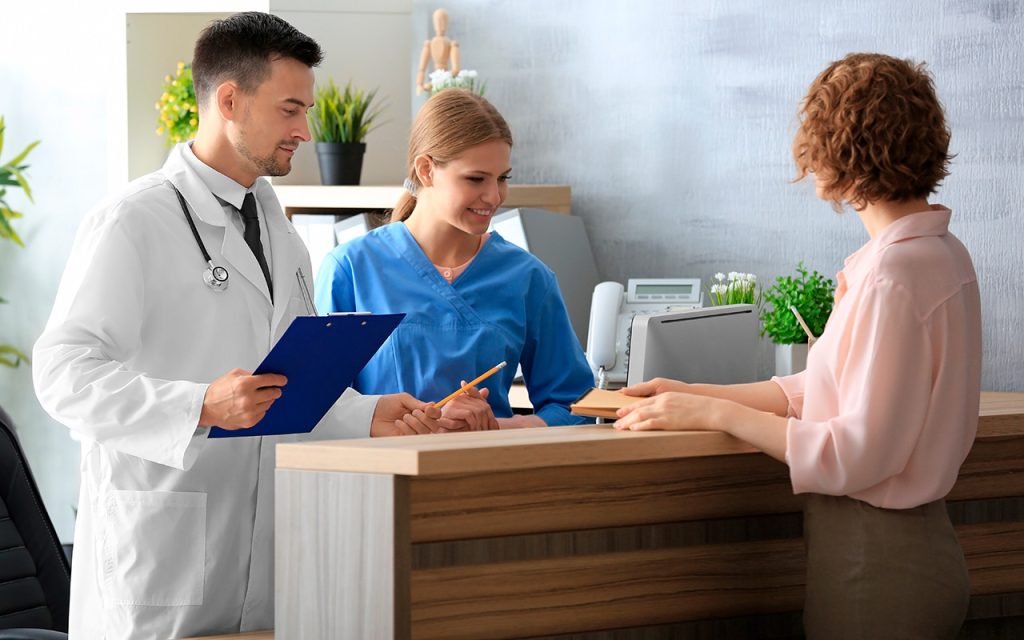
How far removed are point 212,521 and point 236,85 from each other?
2.46 ft

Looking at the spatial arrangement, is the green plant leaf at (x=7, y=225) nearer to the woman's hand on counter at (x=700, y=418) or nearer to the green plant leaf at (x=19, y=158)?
the green plant leaf at (x=19, y=158)

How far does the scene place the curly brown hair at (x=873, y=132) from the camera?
6.28ft

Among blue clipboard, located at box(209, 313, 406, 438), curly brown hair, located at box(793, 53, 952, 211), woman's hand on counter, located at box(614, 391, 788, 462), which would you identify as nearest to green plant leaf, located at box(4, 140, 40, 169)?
blue clipboard, located at box(209, 313, 406, 438)

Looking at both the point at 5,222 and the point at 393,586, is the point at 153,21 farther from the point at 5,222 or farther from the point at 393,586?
the point at 393,586

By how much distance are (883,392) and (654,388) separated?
16.9 inches

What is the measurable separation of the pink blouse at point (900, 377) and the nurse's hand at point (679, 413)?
13 cm

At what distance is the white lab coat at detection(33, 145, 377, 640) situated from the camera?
7.07 feet

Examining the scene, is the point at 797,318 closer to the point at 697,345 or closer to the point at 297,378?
the point at 697,345

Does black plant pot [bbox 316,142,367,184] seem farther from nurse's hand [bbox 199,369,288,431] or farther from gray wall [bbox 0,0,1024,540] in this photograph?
nurse's hand [bbox 199,369,288,431]

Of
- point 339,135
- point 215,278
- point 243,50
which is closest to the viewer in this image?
point 215,278

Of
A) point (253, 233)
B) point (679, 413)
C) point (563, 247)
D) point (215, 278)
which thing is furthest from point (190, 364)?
point (563, 247)

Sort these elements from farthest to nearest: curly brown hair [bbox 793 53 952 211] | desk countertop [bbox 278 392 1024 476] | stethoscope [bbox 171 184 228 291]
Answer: stethoscope [bbox 171 184 228 291]
curly brown hair [bbox 793 53 952 211]
desk countertop [bbox 278 392 1024 476]

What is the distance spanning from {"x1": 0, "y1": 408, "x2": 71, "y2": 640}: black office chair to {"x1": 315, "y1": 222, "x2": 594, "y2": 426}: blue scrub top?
0.65 m

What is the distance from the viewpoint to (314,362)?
2031mm
